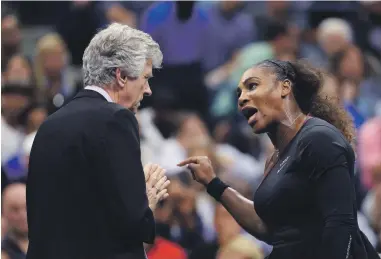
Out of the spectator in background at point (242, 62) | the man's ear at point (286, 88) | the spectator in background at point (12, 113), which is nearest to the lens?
the man's ear at point (286, 88)

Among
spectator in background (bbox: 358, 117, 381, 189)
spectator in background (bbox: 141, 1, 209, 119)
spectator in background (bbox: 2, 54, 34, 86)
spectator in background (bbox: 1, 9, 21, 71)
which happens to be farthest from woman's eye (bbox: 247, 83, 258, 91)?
spectator in background (bbox: 1, 9, 21, 71)

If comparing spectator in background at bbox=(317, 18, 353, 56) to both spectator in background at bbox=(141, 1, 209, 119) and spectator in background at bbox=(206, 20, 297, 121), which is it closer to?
spectator in background at bbox=(206, 20, 297, 121)

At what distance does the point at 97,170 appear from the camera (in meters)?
3.38

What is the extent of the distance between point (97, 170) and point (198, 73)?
456 centimetres

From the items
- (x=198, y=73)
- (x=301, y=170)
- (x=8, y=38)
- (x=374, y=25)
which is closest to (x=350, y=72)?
(x=374, y=25)

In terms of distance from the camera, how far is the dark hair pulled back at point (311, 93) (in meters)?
3.88

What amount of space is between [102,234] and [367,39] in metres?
5.28

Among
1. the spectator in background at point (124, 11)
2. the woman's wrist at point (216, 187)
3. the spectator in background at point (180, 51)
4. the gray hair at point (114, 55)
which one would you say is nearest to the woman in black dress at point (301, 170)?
the woman's wrist at point (216, 187)

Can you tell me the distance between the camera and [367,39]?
8.24m

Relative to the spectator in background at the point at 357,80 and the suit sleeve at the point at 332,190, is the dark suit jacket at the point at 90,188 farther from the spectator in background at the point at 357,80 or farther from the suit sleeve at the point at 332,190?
the spectator in background at the point at 357,80

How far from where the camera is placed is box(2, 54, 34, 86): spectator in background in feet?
25.3

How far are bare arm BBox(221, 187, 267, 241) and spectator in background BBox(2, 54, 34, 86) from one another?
382 centimetres

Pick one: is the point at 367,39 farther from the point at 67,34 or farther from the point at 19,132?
the point at 19,132

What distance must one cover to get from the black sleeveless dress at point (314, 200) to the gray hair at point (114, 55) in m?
0.67
